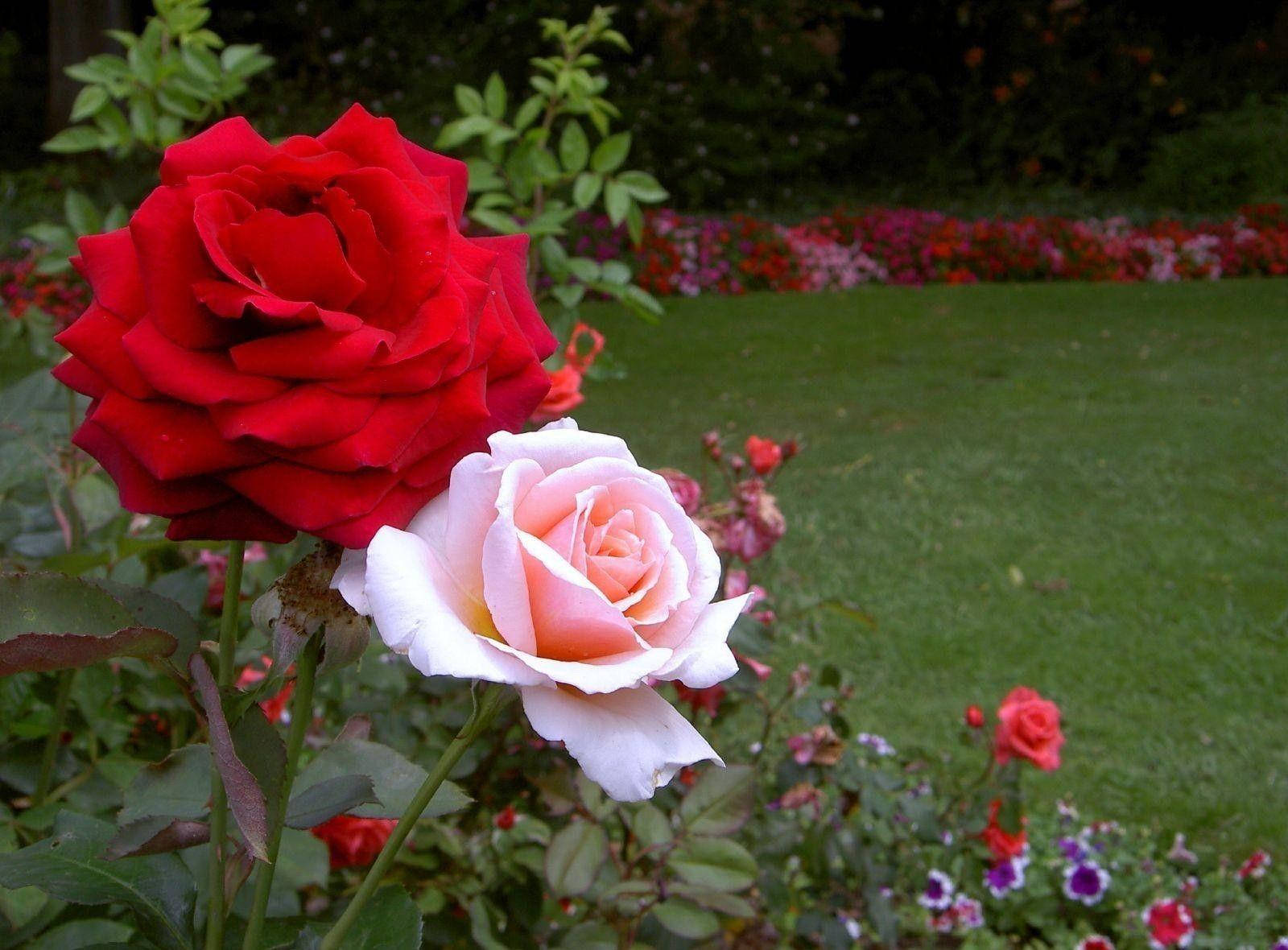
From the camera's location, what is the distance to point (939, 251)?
9234 millimetres

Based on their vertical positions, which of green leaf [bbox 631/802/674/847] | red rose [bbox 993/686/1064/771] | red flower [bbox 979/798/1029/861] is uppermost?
green leaf [bbox 631/802/674/847]

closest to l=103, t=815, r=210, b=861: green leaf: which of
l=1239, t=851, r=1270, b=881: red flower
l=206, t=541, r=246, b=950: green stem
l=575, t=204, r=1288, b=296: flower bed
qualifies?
l=206, t=541, r=246, b=950: green stem

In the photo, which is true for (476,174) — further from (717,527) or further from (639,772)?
(639,772)

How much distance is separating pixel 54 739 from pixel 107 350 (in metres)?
0.58

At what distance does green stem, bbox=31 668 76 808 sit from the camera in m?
0.90

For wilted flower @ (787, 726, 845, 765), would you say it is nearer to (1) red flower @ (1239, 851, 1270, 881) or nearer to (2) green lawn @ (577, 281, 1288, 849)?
(2) green lawn @ (577, 281, 1288, 849)

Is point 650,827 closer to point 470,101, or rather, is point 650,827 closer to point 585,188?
point 585,188

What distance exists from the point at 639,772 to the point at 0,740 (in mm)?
844

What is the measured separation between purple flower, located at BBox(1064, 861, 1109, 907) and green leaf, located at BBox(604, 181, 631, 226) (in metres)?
1.38

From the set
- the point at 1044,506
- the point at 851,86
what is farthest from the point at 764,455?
the point at 851,86

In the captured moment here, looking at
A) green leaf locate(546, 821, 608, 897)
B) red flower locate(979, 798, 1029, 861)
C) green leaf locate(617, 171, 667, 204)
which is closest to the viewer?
green leaf locate(546, 821, 608, 897)

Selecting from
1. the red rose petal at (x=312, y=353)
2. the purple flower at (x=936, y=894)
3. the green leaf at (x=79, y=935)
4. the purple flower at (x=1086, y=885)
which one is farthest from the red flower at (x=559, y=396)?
the purple flower at (x=1086, y=885)

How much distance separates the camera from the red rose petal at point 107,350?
0.46 m

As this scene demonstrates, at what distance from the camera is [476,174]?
1619 millimetres
